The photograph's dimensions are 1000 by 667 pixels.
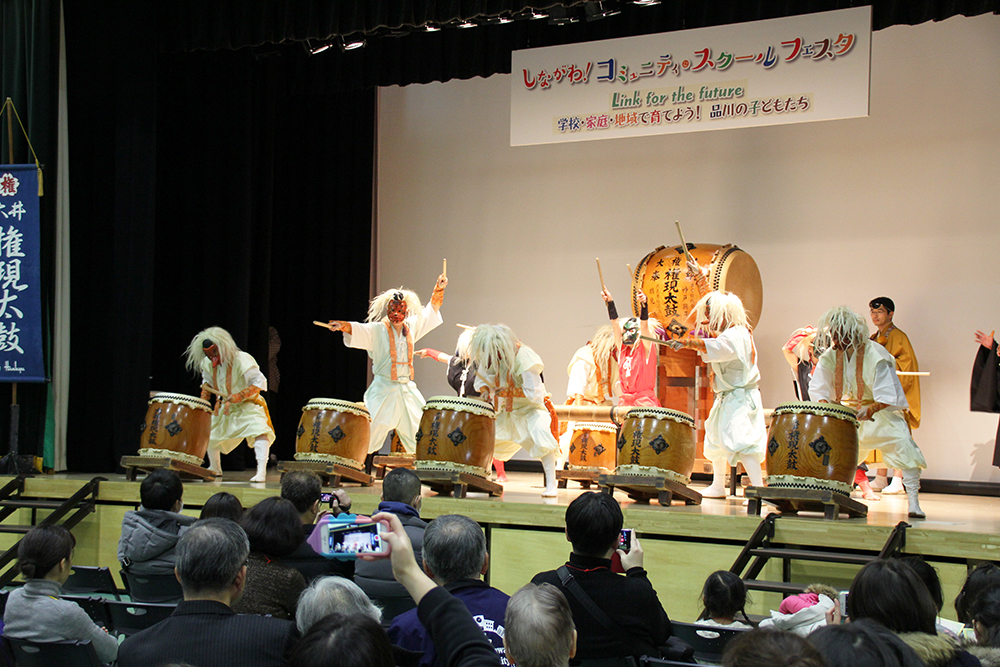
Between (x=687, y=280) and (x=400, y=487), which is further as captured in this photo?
(x=687, y=280)

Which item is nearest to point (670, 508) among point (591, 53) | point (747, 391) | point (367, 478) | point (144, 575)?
point (747, 391)

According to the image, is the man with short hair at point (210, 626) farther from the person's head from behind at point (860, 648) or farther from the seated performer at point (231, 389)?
the seated performer at point (231, 389)

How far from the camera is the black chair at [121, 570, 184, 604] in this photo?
4.29 m

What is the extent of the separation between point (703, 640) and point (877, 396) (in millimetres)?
2532

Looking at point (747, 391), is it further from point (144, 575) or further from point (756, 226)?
point (144, 575)

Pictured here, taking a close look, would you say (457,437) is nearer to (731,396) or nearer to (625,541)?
(731,396)

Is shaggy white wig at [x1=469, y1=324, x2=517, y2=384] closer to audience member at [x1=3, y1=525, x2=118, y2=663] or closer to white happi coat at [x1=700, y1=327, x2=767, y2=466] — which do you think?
white happi coat at [x1=700, y1=327, x2=767, y2=466]

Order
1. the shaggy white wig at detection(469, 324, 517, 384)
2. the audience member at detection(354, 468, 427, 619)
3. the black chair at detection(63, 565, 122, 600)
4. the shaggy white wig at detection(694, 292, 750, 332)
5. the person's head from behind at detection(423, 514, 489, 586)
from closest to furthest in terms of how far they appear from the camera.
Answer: the person's head from behind at detection(423, 514, 489, 586), the audience member at detection(354, 468, 427, 619), the black chair at detection(63, 565, 122, 600), the shaggy white wig at detection(469, 324, 517, 384), the shaggy white wig at detection(694, 292, 750, 332)

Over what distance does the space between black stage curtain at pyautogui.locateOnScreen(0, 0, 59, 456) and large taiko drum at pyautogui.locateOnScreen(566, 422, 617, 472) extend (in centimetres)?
366

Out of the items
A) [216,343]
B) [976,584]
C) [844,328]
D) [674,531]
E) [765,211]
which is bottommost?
[674,531]

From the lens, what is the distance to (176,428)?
6.36m

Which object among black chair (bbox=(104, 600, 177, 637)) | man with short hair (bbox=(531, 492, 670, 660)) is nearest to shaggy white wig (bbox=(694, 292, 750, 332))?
man with short hair (bbox=(531, 492, 670, 660))

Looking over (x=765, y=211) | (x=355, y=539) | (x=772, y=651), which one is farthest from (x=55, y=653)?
(x=765, y=211)

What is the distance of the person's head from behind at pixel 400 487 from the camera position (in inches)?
143
